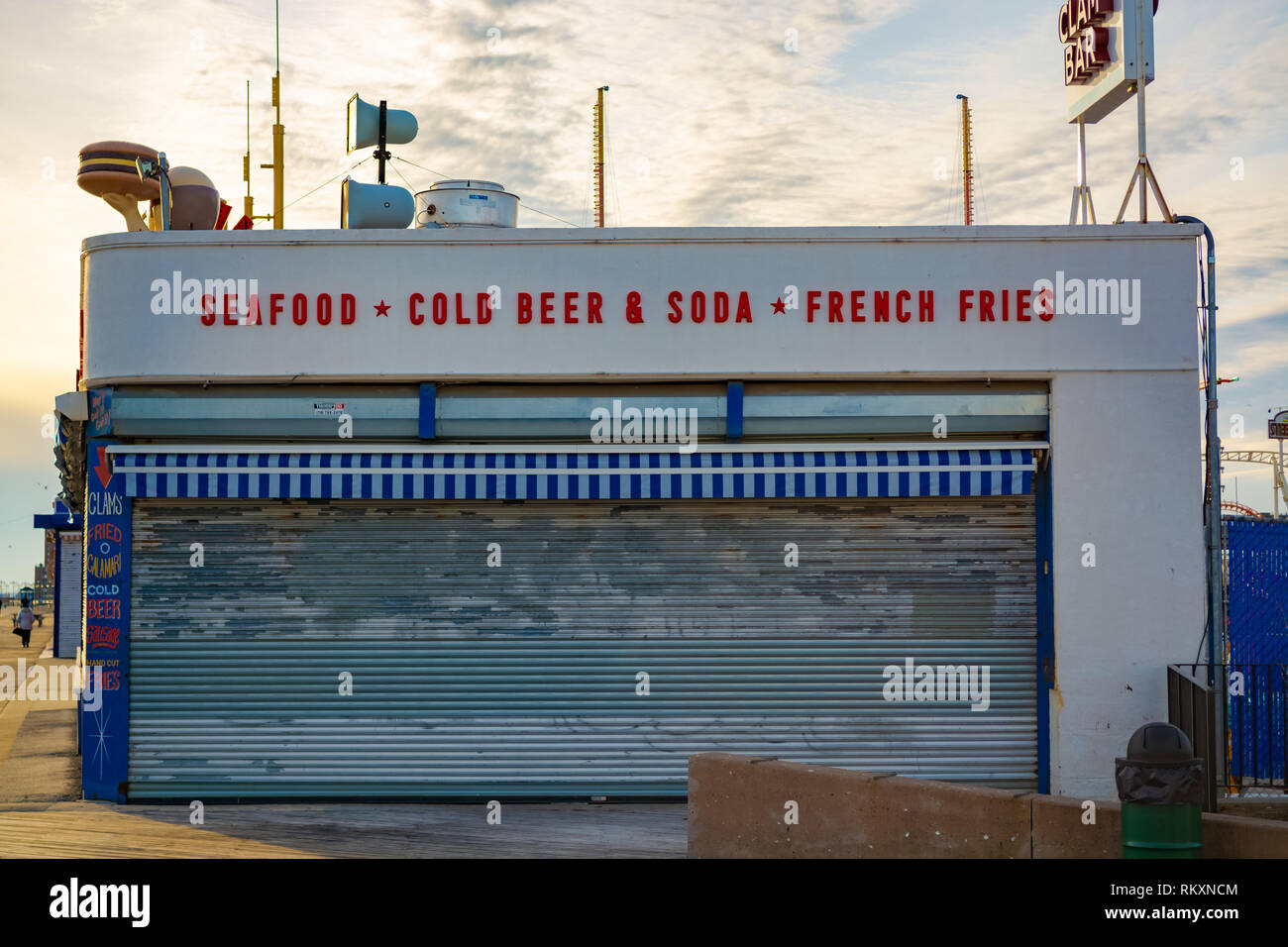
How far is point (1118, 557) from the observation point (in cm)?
1216

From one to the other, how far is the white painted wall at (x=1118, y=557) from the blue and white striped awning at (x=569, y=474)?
0.74 meters

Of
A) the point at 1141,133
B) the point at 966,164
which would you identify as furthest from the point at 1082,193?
the point at 966,164

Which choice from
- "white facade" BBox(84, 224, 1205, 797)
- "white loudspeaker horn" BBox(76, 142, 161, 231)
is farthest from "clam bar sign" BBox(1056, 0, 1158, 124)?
"white loudspeaker horn" BBox(76, 142, 161, 231)

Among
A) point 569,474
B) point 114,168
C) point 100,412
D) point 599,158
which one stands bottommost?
point 569,474

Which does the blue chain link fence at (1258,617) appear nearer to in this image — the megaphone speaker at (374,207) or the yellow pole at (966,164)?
the megaphone speaker at (374,207)

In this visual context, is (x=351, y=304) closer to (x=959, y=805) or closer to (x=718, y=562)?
(x=718, y=562)

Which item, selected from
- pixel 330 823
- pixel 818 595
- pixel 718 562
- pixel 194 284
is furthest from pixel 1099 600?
A: pixel 194 284

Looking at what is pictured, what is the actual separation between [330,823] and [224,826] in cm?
91

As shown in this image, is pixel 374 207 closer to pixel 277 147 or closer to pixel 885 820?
pixel 277 147

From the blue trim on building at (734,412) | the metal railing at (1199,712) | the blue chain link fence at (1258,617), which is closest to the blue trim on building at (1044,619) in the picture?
the metal railing at (1199,712)

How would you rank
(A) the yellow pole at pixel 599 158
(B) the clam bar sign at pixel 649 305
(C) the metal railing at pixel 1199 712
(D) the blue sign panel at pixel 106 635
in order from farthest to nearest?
1. (A) the yellow pole at pixel 599 158
2. (B) the clam bar sign at pixel 649 305
3. (D) the blue sign panel at pixel 106 635
4. (C) the metal railing at pixel 1199 712

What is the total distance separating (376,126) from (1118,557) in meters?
9.54

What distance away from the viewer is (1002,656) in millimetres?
12359

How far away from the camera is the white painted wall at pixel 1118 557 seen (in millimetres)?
12055
